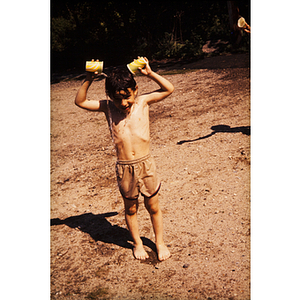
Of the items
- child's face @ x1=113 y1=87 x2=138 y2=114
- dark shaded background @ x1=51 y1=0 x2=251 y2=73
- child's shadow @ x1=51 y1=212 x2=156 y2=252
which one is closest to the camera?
child's face @ x1=113 y1=87 x2=138 y2=114

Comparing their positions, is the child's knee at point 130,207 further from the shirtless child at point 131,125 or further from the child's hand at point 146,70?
the child's hand at point 146,70

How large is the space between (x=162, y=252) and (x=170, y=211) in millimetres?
711

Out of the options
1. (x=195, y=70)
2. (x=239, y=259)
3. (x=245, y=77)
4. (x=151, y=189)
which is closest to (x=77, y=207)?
(x=151, y=189)

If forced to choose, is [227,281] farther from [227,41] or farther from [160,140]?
[227,41]

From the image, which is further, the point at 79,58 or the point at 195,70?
the point at 79,58

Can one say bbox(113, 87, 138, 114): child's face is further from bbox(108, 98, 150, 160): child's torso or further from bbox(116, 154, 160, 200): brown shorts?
bbox(116, 154, 160, 200): brown shorts

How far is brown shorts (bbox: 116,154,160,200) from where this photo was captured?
2629mm

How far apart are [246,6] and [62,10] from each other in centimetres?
868

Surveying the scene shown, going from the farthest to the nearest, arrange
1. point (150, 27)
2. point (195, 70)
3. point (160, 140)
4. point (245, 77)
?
point (150, 27) < point (195, 70) < point (245, 77) < point (160, 140)

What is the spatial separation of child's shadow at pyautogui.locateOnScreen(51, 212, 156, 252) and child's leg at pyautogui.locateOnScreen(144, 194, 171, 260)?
0.15 metres

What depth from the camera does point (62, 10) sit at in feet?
52.1

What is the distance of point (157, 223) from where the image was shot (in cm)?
289

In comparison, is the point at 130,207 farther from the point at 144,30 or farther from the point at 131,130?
the point at 144,30

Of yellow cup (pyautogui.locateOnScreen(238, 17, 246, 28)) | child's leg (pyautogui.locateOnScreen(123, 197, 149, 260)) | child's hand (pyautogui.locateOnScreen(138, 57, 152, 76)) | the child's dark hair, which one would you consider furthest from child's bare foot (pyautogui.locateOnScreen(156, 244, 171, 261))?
yellow cup (pyautogui.locateOnScreen(238, 17, 246, 28))
